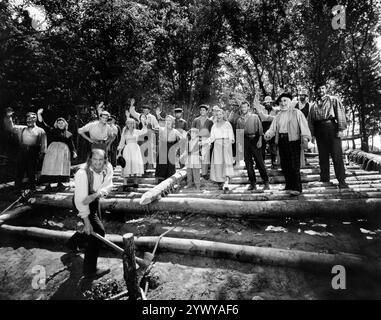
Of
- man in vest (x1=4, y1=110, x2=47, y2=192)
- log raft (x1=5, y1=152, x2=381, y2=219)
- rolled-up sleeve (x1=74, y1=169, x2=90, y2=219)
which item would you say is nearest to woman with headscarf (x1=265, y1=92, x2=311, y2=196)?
log raft (x1=5, y1=152, x2=381, y2=219)

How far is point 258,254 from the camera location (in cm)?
393

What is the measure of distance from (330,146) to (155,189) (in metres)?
3.79

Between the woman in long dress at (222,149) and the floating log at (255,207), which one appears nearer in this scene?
the floating log at (255,207)

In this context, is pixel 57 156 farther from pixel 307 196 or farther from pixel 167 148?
pixel 307 196

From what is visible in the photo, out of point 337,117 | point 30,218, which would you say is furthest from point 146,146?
point 337,117

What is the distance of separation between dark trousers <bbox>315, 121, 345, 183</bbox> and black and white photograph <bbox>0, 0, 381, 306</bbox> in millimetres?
27

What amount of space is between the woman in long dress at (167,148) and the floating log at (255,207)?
1766mm

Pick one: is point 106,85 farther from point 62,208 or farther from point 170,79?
point 62,208

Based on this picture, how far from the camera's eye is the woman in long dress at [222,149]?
6699 mm

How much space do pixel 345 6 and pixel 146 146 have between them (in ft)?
47.5

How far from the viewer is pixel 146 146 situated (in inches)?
380

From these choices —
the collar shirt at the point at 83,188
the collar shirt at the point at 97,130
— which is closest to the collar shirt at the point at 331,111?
the collar shirt at the point at 83,188

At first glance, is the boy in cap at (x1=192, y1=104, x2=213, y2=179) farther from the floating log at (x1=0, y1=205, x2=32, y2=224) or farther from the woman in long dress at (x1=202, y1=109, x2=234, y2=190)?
the floating log at (x1=0, y1=205, x2=32, y2=224)

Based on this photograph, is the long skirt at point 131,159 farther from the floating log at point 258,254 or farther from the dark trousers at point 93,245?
the dark trousers at point 93,245
